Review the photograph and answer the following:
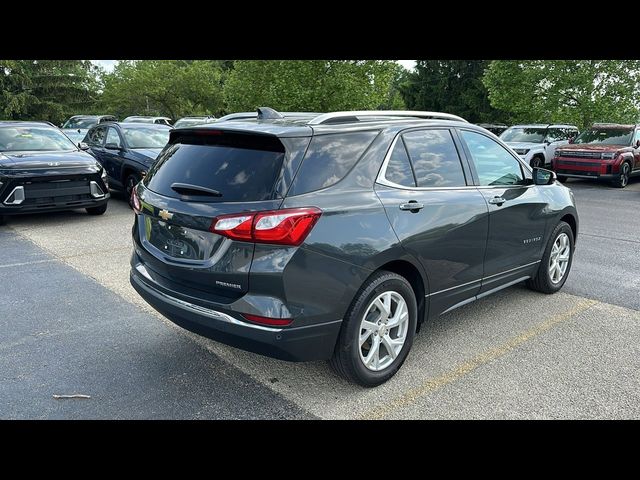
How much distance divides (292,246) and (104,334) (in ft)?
7.11

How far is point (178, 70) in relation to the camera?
34.2m

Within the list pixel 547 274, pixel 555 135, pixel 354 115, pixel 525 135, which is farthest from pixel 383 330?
pixel 555 135

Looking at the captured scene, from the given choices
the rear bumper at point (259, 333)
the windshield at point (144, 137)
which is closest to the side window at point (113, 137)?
the windshield at point (144, 137)

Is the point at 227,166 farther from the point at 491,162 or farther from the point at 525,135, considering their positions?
the point at 525,135

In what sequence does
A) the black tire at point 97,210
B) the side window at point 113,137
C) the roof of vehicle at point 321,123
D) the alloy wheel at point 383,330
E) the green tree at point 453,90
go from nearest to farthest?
the roof of vehicle at point 321,123
the alloy wheel at point 383,330
the black tire at point 97,210
the side window at point 113,137
the green tree at point 453,90

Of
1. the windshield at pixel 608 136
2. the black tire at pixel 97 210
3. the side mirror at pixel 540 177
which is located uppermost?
the windshield at pixel 608 136

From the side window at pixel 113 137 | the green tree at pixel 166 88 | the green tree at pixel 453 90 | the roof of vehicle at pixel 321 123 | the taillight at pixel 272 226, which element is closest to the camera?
the taillight at pixel 272 226

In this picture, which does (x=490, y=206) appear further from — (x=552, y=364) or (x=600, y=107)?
(x=600, y=107)

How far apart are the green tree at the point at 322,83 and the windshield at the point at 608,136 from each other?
8101 mm

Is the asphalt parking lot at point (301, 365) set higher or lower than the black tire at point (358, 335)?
lower

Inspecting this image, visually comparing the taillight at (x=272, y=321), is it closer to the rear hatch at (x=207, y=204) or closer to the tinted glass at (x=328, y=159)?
the rear hatch at (x=207, y=204)

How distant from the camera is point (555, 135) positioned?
17062mm

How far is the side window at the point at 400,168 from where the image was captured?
11.2ft
